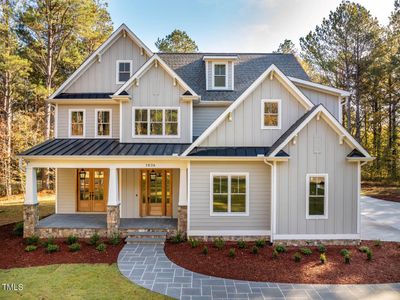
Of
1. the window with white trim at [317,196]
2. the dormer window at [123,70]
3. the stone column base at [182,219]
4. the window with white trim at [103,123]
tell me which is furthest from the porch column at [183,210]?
the dormer window at [123,70]

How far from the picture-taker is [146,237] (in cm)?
1029

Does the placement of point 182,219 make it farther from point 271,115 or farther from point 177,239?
point 271,115

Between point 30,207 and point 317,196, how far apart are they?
11.8 m

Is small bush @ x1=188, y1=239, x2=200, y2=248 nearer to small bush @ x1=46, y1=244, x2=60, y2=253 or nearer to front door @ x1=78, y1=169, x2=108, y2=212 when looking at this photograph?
small bush @ x1=46, y1=244, x2=60, y2=253

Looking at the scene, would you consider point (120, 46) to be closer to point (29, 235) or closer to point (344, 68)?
point (29, 235)

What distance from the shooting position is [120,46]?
1355 cm

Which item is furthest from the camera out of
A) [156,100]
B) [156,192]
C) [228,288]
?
[156,192]

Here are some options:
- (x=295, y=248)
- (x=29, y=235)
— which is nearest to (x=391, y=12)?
(x=295, y=248)

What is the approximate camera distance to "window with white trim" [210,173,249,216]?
10.3m

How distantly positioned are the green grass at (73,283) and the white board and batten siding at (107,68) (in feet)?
29.5

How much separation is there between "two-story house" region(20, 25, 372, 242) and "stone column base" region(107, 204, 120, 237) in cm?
4

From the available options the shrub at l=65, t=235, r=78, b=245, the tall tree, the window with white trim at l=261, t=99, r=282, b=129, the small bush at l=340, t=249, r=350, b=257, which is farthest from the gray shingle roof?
the tall tree

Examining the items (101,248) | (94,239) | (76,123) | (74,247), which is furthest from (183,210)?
(76,123)

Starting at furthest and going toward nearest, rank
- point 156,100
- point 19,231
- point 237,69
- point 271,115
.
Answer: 1. point 237,69
2. point 156,100
3. point 19,231
4. point 271,115
